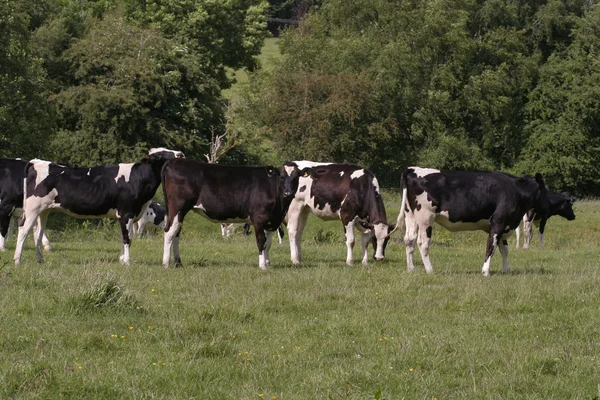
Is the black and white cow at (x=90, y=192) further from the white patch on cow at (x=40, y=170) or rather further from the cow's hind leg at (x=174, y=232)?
the cow's hind leg at (x=174, y=232)

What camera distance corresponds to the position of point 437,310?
13734 mm

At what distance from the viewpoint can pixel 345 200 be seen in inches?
821

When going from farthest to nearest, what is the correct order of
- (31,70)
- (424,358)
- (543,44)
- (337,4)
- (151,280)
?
(337,4) < (543,44) < (31,70) < (151,280) < (424,358)

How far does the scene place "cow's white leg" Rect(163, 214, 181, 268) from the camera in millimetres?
18469

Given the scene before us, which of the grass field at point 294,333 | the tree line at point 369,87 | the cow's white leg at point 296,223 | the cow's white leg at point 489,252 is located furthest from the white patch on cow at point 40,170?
the tree line at point 369,87

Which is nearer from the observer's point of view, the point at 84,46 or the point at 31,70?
the point at 31,70

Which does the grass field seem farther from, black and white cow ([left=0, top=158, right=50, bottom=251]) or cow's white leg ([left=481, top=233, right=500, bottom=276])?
black and white cow ([left=0, top=158, right=50, bottom=251])

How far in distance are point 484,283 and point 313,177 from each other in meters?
5.70

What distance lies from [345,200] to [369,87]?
40.9 metres

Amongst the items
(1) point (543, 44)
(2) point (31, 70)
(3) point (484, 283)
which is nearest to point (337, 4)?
(1) point (543, 44)

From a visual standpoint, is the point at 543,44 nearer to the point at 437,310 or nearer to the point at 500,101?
the point at 500,101

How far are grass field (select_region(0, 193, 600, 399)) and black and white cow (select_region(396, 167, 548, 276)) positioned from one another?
3.18ft

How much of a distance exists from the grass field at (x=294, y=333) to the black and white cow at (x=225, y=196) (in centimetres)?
105

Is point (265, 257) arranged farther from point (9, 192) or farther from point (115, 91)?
point (115, 91)
